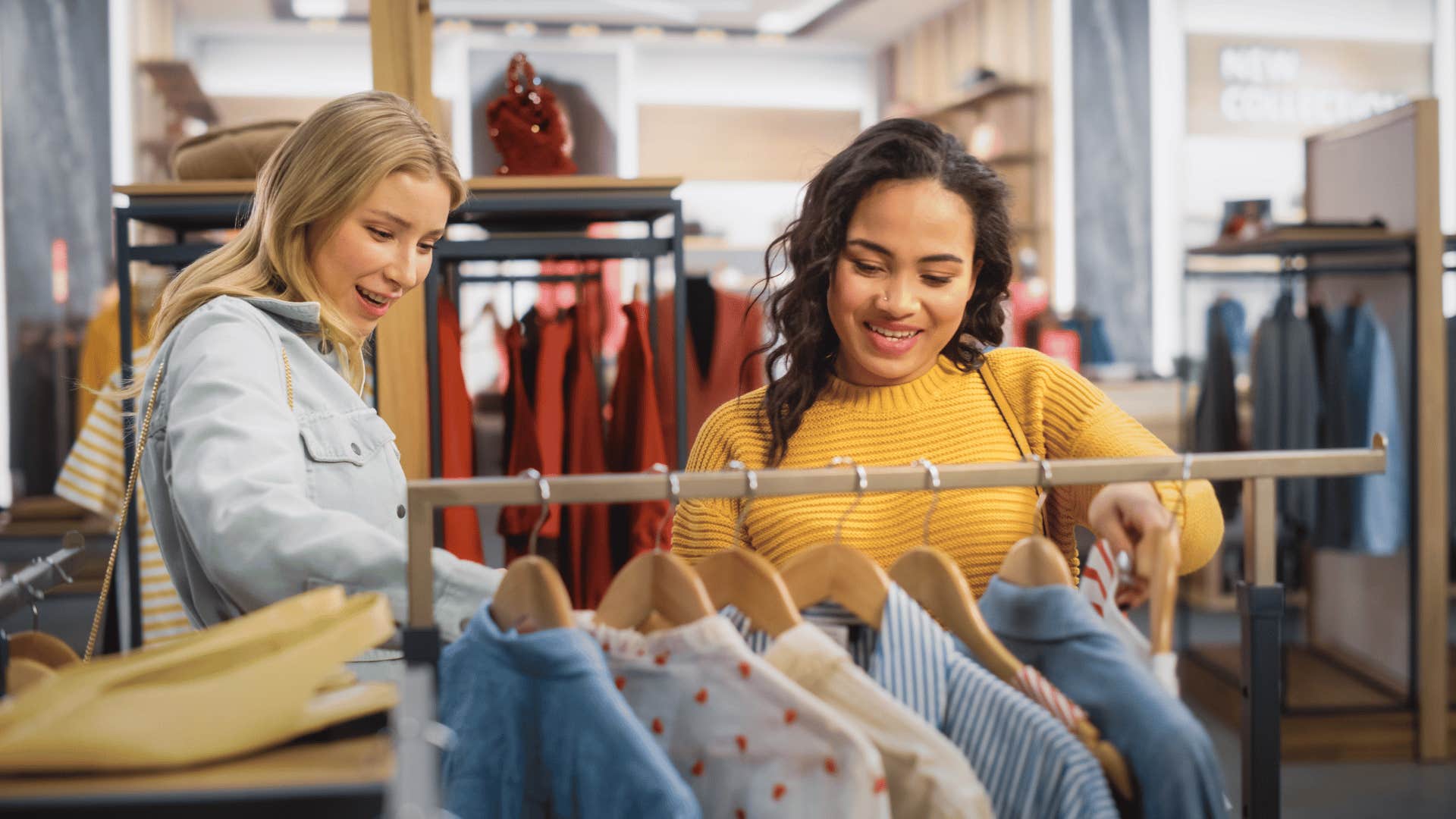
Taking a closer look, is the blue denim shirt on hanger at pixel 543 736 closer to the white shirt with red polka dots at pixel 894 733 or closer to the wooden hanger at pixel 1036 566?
the white shirt with red polka dots at pixel 894 733

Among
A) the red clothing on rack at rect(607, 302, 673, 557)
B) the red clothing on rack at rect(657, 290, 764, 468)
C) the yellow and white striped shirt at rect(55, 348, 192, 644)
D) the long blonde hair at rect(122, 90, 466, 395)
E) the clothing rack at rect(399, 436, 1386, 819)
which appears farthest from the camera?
the red clothing on rack at rect(657, 290, 764, 468)

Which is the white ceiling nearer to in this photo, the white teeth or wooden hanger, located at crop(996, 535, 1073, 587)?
the white teeth

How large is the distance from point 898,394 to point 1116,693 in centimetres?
68

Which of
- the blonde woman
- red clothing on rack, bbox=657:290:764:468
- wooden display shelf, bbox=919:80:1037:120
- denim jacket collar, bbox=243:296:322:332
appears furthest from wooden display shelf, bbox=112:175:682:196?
wooden display shelf, bbox=919:80:1037:120

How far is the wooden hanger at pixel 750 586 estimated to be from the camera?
102cm

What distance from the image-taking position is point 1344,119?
8453 millimetres

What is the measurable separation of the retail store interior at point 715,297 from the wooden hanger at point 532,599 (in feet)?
0.19

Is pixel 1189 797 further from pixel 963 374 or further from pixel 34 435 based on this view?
pixel 34 435

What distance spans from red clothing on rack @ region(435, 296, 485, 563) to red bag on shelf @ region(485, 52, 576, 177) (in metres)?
→ 0.40

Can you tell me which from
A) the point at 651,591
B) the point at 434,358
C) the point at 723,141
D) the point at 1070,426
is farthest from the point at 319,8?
the point at 651,591

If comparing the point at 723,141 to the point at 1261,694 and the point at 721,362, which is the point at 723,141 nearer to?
the point at 721,362

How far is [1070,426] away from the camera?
4.96ft

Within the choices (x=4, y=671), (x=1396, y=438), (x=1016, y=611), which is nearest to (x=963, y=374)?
(x=1016, y=611)

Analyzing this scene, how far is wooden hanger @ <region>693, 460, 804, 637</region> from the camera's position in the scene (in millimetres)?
1019
